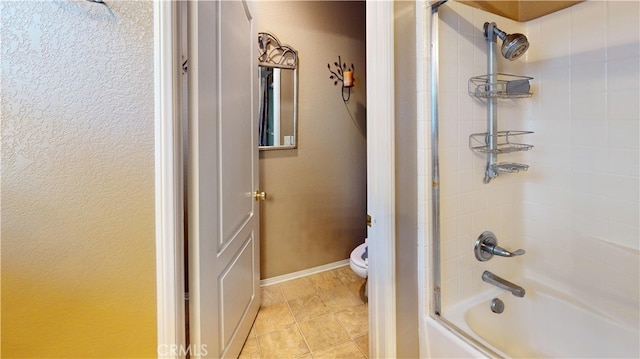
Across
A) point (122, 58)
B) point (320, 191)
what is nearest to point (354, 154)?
point (320, 191)

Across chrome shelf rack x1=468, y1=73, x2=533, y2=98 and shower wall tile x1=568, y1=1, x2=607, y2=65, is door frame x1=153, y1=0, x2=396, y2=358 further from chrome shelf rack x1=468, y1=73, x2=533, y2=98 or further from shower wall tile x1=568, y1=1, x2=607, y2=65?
shower wall tile x1=568, y1=1, x2=607, y2=65

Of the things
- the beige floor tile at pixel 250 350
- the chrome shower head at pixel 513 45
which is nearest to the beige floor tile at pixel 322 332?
the beige floor tile at pixel 250 350

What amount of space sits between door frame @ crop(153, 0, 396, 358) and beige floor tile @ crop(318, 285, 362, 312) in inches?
29.4

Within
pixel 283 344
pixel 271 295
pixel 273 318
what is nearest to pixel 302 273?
pixel 271 295

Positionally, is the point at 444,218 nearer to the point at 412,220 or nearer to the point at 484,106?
the point at 412,220

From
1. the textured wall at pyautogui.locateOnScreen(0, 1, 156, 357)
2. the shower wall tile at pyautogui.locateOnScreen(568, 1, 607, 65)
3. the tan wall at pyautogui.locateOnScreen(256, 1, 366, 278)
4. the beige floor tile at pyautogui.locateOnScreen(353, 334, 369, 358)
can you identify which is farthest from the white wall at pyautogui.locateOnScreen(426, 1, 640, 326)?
the tan wall at pyautogui.locateOnScreen(256, 1, 366, 278)

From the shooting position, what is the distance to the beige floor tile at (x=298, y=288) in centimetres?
212

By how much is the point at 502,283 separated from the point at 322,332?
1020 mm

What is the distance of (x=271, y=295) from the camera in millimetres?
2123

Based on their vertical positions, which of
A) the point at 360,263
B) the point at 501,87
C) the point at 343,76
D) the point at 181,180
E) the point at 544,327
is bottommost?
the point at 544,327

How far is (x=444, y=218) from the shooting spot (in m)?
1.24

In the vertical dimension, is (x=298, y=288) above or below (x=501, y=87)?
below

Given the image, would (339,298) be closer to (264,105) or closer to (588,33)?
(264,105)

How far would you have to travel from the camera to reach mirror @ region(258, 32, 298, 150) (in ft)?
6.91
